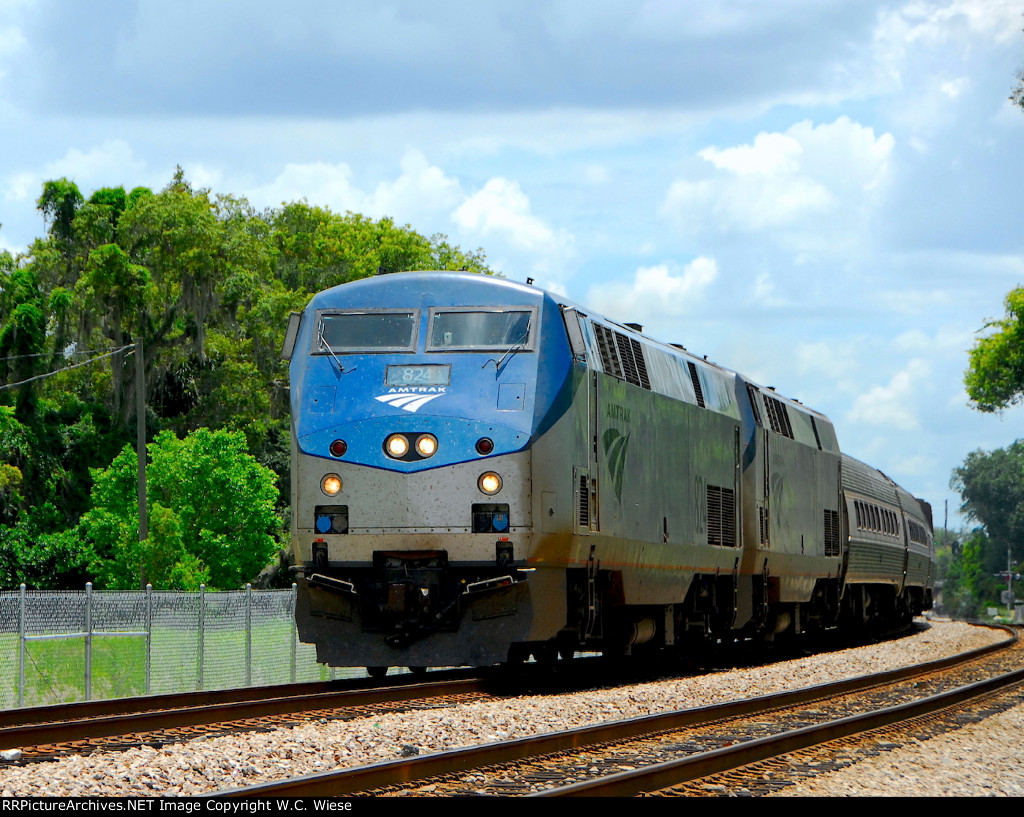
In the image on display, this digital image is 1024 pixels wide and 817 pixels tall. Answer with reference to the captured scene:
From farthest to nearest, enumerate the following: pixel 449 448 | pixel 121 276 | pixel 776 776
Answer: pixel 121 276 < pixel 449 448 < pixel 776 776

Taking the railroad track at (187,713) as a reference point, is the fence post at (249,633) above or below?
above

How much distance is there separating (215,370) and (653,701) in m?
39.9

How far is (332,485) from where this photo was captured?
14703 millimetres

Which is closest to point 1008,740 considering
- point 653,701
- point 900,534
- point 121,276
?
point 653,701

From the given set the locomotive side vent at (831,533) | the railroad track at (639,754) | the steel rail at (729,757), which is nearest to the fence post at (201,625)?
the railroad track at (639,754)

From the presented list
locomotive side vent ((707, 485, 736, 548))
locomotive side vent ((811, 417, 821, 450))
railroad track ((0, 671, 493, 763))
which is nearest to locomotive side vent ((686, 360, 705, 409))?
locomotive side vent ((707, 485, 736, 548))

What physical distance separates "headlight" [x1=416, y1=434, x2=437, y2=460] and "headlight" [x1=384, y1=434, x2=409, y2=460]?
5.3 inches

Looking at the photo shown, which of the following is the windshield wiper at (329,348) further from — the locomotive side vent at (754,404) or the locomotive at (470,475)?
the locomotive side vent at (754,404)

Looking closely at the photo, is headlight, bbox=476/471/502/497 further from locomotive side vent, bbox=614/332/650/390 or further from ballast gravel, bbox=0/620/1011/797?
locomotive side vent, bbox=614/332/650/390

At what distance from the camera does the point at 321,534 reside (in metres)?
14.8

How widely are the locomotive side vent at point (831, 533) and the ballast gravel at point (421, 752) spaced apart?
1206 centimetres

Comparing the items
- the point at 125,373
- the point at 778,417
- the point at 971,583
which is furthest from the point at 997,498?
the point at 778,417

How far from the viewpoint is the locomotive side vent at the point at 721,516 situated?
20.5m

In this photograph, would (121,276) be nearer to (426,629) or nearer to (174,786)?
(426,629)
